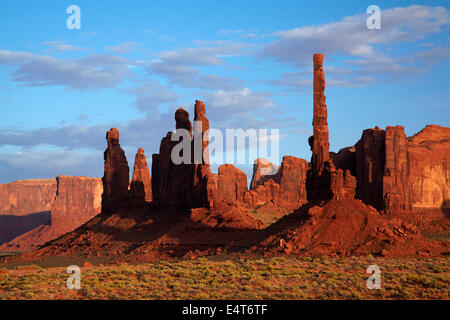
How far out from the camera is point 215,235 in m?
68.4

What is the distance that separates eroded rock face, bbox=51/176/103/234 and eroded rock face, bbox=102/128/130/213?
8456 centimetres

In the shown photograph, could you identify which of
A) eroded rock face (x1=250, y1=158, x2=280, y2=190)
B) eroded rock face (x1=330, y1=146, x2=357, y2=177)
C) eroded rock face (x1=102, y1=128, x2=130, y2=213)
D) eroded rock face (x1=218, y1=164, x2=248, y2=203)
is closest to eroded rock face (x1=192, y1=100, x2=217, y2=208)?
eroded rock face (x1=102, y1=128, x2=130, y2=213)

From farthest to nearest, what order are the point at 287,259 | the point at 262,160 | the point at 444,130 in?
the point at 262,160, the point at 444,130, the point at 287,259

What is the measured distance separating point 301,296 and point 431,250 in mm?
20258

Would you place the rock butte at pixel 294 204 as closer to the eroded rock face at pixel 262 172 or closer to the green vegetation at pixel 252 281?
the green vegetation at pixel 252 281

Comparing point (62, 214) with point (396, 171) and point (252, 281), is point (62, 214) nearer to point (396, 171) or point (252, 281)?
point (396, 171)

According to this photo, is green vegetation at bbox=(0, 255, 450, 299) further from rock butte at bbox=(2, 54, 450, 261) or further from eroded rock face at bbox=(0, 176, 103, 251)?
eroded rock face at bbox=(0, 176, 103, 251)

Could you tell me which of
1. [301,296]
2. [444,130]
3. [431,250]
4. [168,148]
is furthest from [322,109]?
[444,130]

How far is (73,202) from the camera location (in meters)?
190

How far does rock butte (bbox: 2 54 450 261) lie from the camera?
171 feet

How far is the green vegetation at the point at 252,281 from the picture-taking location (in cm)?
3416

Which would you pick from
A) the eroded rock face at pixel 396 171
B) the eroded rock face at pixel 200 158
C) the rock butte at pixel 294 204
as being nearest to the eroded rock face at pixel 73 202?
the rock butte at pixel 294 204
